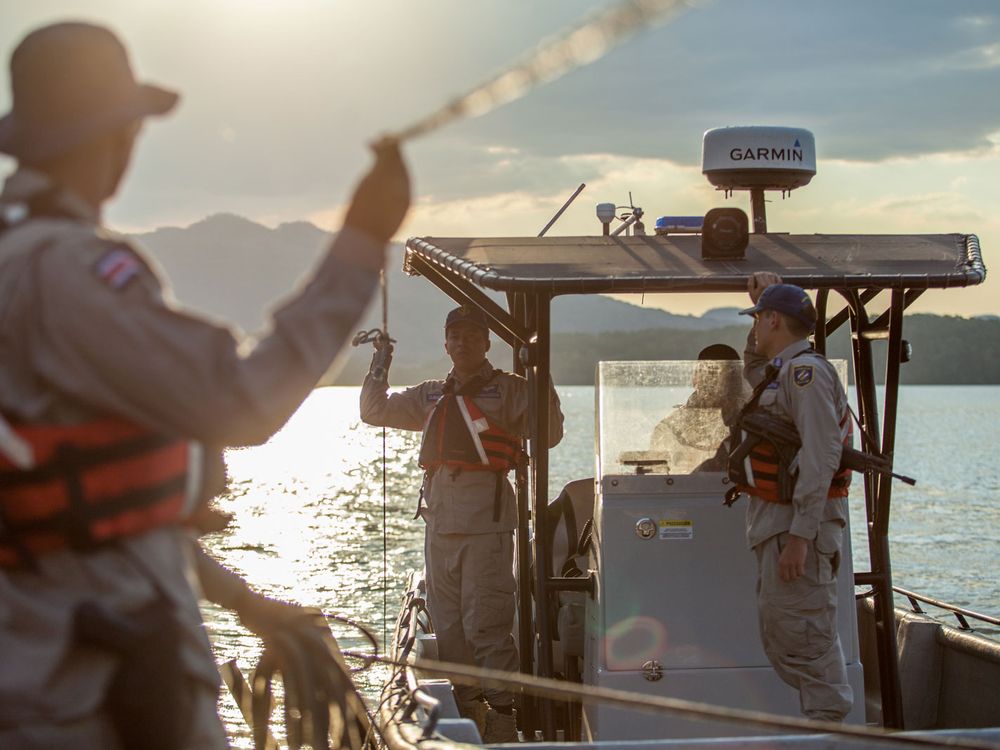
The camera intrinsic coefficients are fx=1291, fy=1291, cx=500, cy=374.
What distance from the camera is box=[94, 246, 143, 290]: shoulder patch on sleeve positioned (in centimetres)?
213

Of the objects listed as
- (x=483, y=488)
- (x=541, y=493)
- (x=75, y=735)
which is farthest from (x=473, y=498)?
(x=75, y=735)

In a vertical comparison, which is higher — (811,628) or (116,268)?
(116,268)

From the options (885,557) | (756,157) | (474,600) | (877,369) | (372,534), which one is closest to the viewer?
(885,557)

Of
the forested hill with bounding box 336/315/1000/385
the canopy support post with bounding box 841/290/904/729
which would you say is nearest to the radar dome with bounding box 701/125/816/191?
the canopy support post with bounding box 841/290/904/729

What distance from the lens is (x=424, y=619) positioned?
25.5 ft

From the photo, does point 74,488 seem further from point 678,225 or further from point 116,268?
point 678,225

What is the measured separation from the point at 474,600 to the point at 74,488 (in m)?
5.16

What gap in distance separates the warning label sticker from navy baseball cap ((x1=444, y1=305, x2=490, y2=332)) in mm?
1857

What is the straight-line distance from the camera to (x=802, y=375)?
5.37 metres

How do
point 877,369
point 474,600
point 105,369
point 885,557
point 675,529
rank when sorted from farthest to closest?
1. point 877,369
2. point 474,600
3. point 885,557
4. point 675,529
5. point 105,369

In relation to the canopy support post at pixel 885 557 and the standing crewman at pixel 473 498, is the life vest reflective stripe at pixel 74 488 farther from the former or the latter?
the standing crewman at pixel 473 498

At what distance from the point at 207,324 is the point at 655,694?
163 inches

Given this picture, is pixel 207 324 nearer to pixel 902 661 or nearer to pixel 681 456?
pixel 681 456

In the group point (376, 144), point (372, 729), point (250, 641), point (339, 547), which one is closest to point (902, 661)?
point (372, 729)
